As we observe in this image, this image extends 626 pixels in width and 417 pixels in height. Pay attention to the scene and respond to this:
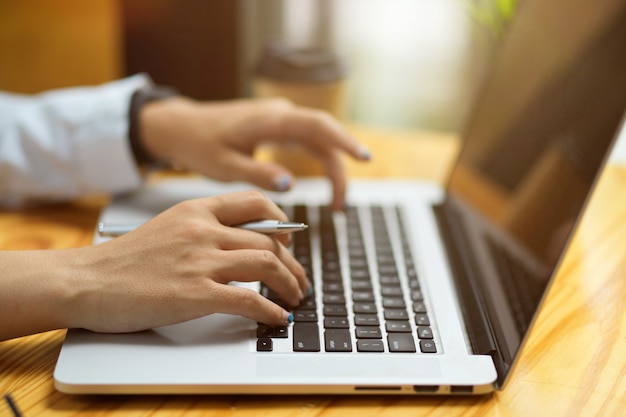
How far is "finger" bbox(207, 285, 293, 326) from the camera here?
1.69 ft

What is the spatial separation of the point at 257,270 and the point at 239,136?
30 centimetres

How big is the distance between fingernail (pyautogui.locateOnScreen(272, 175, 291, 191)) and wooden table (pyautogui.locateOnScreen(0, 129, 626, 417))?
0.69 ft

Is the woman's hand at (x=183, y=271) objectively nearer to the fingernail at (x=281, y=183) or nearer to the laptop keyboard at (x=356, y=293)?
the laptop keyboard at (x=356, y=293)

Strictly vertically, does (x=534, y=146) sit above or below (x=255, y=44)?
above

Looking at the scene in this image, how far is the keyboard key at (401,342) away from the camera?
0.51 metres

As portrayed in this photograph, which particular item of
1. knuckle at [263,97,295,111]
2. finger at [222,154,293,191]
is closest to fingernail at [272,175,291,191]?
Answer: finger at [222,154,293,191]

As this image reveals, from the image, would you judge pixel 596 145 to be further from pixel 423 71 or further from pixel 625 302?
pixel 423 71

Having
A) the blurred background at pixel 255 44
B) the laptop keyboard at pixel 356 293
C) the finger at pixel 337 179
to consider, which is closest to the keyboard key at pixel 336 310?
the laptop keyboard at pixel 356 293

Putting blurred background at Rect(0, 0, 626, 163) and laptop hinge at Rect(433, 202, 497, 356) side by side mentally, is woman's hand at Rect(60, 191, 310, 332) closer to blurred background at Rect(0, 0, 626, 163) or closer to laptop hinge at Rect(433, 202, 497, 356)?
laptop hinge at Rect(433, 202, 497, 356)

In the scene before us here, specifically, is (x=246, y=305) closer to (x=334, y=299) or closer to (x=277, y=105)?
(x=334, y=299)

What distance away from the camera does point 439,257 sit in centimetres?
68

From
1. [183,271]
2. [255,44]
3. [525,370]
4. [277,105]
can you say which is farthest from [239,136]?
[255,44]

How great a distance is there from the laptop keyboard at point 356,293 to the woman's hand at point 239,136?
56 mm

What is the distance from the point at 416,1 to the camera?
1.27 metres
